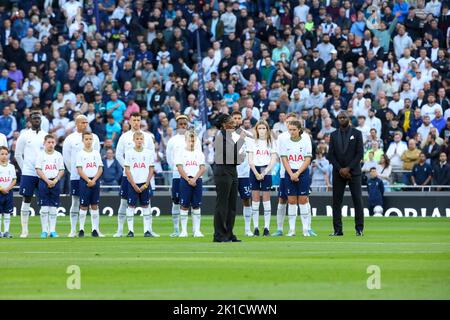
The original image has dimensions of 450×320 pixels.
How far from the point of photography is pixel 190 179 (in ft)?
82.9

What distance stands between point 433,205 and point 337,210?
36.2 ft

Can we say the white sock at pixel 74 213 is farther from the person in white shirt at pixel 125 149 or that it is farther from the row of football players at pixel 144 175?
the person in white shirt at pixel 125 149

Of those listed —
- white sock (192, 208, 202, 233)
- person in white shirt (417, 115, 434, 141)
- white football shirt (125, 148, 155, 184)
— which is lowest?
white sock (192, 208, 202, 233)

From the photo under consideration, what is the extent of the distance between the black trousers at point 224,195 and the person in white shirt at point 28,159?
5473 millimetres

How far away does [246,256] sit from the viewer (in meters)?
19.2

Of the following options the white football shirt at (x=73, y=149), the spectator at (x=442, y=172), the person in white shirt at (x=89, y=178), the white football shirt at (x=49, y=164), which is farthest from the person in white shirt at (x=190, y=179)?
the spectator at (x=442, y=172)

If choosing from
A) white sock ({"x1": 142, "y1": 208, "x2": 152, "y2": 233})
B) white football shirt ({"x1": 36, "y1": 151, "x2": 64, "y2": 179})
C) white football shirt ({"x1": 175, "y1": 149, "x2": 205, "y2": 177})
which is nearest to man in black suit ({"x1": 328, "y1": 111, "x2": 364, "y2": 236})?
white football shirt ({"x1": 175, "y1": 149, "x2": 205, "y2": 177})

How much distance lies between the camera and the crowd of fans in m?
36.7

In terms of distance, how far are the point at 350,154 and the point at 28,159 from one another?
6.94m

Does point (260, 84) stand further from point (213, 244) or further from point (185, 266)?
point (185, 266)

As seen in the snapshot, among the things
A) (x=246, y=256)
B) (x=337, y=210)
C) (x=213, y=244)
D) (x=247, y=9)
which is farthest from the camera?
(x=247, y=9)

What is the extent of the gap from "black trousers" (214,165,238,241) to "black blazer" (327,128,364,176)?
3.54 m

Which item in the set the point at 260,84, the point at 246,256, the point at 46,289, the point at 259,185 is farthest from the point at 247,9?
the point at 46,289

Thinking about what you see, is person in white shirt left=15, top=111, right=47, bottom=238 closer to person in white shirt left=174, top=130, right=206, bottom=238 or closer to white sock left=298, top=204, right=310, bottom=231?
person in white shirt left=174, top=130, right=206, bottom=238
